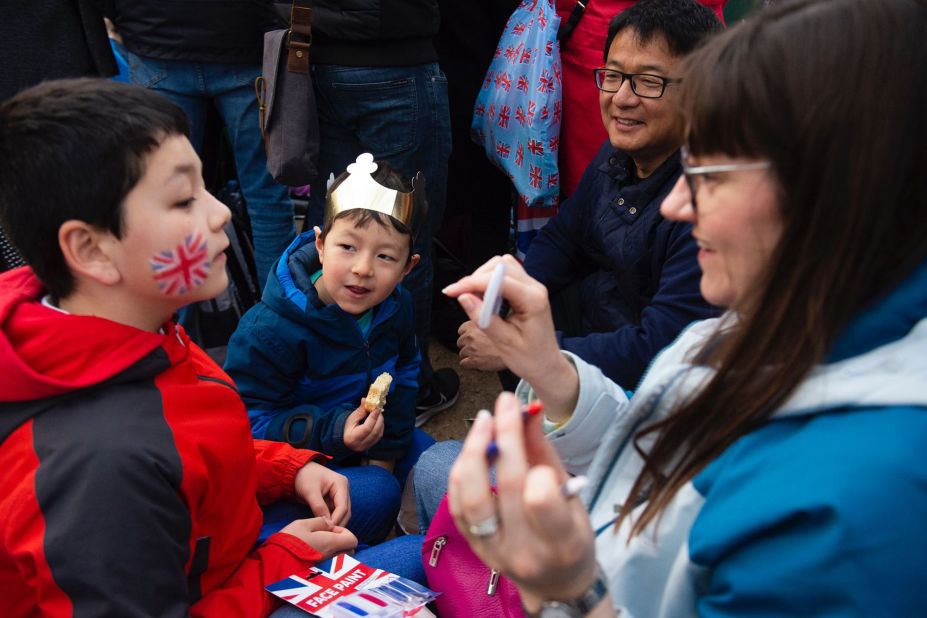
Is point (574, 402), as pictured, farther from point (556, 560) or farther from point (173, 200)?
point (173, 200)

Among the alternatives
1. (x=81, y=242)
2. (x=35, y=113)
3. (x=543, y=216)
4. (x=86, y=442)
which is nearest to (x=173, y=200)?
(x=81, y=242)

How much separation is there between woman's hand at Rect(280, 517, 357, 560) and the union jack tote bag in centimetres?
191

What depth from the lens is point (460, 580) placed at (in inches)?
71.3

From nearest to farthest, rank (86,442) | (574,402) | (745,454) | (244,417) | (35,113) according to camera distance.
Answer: (745,454)
(86,442)
(35,113)
(574,402)
(244,417)

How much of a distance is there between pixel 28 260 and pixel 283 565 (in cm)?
87

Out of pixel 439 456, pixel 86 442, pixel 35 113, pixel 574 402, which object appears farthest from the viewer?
pixel 439 456

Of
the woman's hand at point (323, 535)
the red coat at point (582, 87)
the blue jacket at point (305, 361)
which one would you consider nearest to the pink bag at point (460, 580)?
the woman's hand at point (323, 535)

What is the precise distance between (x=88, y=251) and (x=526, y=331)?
88cm

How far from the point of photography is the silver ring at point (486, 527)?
1060 mm

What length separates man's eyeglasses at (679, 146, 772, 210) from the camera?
3.93ft

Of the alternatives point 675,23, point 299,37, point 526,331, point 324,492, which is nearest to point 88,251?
point 526,331

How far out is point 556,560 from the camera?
105cm

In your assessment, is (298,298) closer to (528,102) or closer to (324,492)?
(324,492)

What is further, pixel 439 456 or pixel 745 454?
pixel 439 456
